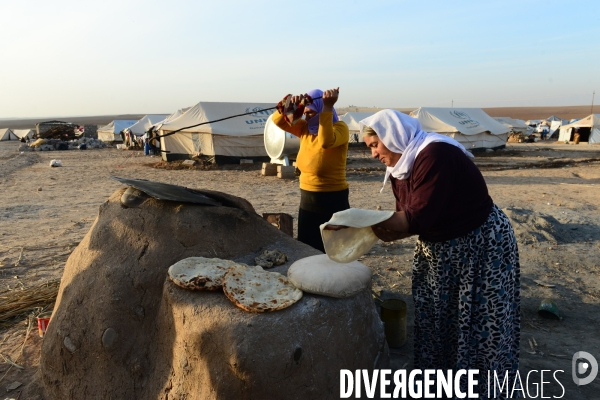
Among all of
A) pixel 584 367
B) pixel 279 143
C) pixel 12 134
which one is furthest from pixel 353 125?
pixel 12 134

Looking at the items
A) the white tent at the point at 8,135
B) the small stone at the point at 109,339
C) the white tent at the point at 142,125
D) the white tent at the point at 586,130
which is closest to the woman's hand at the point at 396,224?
the small stone at the point at 109,339

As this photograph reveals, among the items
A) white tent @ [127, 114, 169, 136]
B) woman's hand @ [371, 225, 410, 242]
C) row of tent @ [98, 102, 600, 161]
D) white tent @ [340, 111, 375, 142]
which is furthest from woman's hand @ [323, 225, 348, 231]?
white tent @ [127, 114, 169, 136]

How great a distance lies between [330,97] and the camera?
113 inches

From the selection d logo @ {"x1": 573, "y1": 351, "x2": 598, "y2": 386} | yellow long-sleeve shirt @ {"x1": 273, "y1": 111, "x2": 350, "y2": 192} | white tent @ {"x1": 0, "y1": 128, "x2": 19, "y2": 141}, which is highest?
yellow long-sleeve shirt @ {"x1": 273, "y1": 111, "x2": 350, "y2": 192}

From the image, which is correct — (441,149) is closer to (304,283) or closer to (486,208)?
(486,208)

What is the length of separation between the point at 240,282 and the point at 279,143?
11261 mm

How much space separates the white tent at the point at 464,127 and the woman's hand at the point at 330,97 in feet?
59.8

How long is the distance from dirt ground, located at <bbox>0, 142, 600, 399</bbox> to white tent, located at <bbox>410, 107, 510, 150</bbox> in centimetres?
592

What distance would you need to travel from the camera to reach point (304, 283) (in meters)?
2.25

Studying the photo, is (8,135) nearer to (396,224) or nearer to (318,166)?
(318,166)

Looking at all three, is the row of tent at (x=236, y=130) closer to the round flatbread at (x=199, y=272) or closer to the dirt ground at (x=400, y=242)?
the dirt ground at (x=400, y=242)

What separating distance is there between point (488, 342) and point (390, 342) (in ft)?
3.75

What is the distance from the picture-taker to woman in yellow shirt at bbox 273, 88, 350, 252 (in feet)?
10.5

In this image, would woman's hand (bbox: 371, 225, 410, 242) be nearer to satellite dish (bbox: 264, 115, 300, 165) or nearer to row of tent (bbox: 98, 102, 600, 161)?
satellite dish (bbox: 264, 115, 300, 165)
